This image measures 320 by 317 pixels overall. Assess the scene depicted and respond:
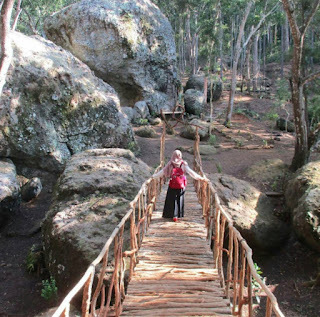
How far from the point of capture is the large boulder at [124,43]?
1881 centimetres

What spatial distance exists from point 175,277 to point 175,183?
2305mm

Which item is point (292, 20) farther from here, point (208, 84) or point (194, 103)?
point (208, 84)

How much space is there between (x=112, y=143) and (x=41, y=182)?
3238 millimetres

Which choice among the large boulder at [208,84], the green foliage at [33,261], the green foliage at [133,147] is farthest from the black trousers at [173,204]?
the large boulder at [208,84]

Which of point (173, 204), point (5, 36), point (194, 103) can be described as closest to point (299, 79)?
point (173, 204)

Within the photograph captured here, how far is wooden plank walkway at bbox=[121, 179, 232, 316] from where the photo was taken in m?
3.11

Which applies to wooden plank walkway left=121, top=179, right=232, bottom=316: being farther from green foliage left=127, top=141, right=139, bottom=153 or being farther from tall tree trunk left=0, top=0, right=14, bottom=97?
green foliage left=127, top=141, right=139, bottom=153

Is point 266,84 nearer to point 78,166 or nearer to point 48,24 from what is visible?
point 48,24

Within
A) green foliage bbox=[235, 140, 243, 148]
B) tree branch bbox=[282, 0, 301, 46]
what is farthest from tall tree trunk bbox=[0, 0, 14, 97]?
green foliage bbox=[235, 140, 243, 148]

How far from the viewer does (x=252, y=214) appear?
821 cm

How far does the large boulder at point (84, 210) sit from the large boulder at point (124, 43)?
13.3 metres

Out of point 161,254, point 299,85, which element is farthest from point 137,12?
point 161,254

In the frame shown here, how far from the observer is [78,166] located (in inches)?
283

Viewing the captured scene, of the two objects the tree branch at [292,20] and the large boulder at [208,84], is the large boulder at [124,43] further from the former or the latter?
the tree branch at [292,20]
